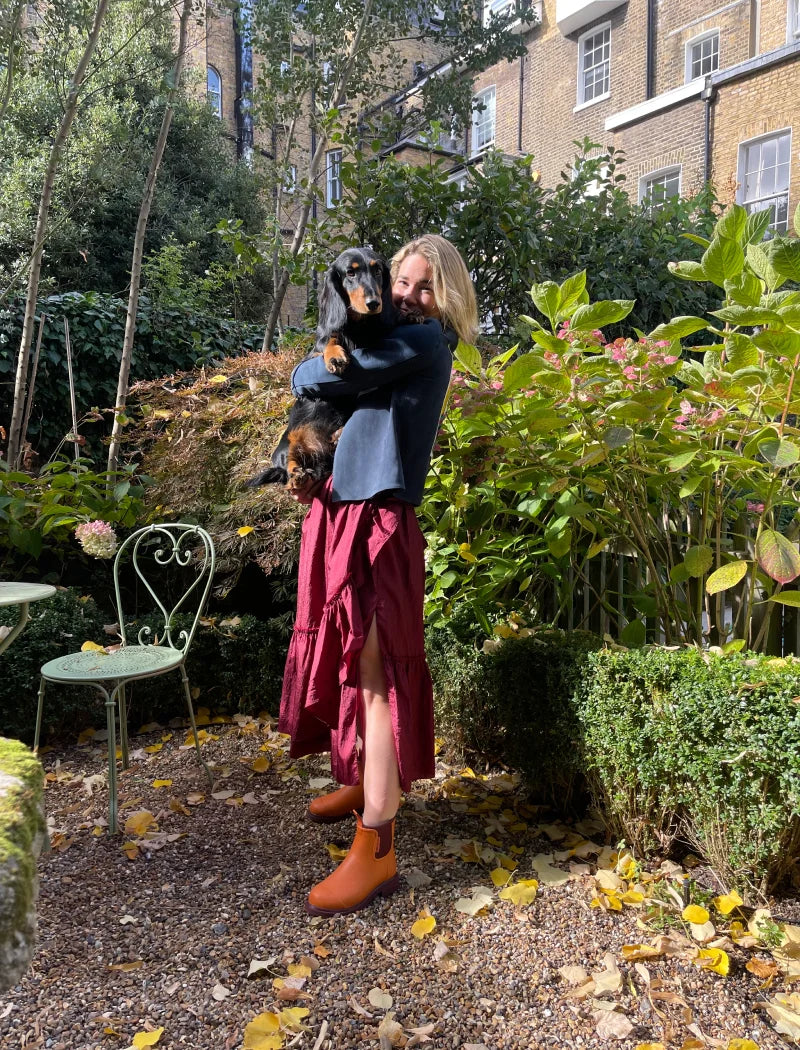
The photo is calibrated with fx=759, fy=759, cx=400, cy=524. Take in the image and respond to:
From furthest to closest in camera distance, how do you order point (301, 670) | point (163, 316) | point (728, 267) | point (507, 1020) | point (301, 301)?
point (301, 301) < point (163, 316) < point (301, 670) < point (728, 267) < point (507, 1020)

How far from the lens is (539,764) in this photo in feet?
8.78

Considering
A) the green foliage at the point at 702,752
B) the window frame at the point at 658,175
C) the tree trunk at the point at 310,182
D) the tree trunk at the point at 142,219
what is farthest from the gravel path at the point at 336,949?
the window frame at the point at 658,175

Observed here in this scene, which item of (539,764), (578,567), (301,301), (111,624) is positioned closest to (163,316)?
(111,624)

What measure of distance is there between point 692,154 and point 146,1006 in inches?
654

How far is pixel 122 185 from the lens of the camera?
11.1 meters

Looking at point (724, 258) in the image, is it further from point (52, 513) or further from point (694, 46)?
point (694, 46)

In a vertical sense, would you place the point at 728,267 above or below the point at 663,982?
above

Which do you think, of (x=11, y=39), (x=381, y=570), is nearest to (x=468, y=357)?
(x=381, y=570)

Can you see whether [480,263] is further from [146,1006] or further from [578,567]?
[146,1006]

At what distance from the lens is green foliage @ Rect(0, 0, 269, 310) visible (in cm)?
925

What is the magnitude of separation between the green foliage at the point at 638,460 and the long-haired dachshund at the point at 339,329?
480mm

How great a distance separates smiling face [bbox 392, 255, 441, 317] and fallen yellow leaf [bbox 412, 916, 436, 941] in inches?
68.0

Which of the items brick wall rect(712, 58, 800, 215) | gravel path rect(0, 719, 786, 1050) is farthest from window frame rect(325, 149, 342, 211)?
brick wall rect(712, 58, 800, 215)

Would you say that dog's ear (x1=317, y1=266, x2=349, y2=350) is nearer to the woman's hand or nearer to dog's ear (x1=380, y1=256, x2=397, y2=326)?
dog's ear (x1=380, y1=256, x2=397, y2=326)
